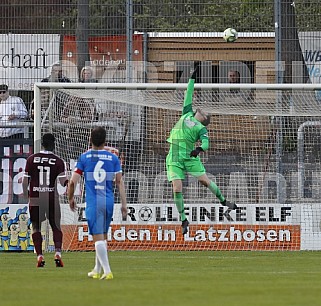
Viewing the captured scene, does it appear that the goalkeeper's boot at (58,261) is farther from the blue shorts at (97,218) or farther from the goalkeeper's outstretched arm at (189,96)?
the goalkeeper's outstretched arm at (189,96)

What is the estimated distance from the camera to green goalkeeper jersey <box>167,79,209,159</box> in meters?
17.9

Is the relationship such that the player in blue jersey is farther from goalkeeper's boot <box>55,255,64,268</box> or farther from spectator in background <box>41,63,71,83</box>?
spectator in background <box>41,63,71,83</box>

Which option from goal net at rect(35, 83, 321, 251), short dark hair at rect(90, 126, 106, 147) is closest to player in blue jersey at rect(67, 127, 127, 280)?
short dark hair at rect(90, 126, 106, 147)

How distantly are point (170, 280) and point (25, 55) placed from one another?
A: 816 centimetres

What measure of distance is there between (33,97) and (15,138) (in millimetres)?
852

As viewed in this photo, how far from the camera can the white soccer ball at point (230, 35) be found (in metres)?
18.1

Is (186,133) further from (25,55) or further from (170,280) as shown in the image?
(170,280)

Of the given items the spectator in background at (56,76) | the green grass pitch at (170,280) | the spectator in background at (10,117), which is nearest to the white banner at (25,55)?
the spectator in background at (56,76)

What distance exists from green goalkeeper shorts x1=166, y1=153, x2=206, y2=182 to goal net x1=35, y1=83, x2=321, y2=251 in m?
1.34

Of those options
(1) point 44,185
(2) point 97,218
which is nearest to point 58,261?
(1) point 44,185

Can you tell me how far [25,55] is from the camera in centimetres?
1934

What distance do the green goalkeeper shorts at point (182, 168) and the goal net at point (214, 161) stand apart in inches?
52.9

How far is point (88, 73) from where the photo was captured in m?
19.9

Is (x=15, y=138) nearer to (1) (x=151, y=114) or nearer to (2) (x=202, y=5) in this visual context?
(1) (x=151, y=114)
